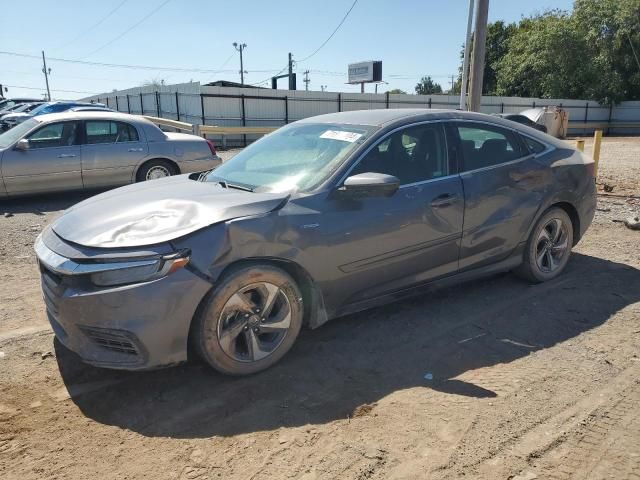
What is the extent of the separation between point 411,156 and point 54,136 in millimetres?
6922

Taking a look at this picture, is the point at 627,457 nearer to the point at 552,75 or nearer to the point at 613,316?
the point at 613,316

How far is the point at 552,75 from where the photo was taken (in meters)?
38.4

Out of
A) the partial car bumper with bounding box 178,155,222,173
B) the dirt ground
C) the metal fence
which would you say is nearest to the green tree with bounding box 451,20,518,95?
the metal fence

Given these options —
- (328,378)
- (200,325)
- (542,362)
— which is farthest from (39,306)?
(542,362)

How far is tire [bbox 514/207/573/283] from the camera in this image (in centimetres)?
476

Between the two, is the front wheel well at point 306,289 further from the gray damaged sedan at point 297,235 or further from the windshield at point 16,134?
the windshield at point 16,134

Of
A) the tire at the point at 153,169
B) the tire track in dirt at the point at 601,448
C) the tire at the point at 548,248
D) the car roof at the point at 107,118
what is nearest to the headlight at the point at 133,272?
the tire track in dirt at the point at 601,448

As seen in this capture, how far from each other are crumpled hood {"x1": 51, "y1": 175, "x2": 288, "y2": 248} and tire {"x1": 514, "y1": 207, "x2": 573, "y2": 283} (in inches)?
103

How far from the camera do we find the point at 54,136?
27.9 ft

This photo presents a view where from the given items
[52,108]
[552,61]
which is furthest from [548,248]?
[552,61]

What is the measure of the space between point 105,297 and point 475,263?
294 centimetres

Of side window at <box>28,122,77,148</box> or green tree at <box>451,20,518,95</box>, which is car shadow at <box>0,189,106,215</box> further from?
green tree at <box>451,20,518,95</box>

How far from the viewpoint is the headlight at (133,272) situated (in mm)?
2842

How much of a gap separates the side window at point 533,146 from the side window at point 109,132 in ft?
22.5
